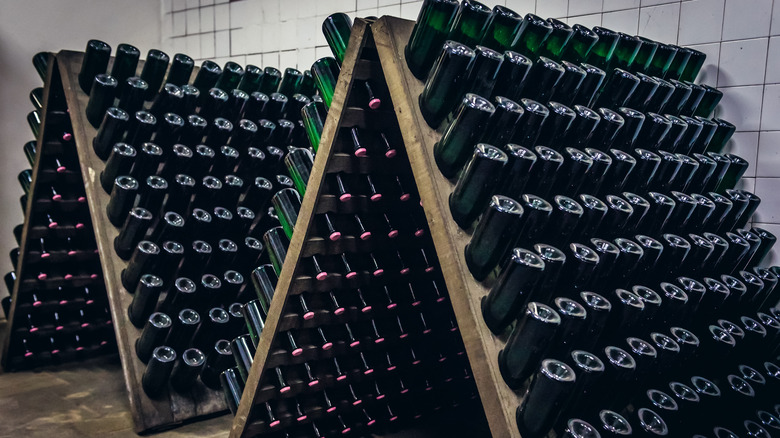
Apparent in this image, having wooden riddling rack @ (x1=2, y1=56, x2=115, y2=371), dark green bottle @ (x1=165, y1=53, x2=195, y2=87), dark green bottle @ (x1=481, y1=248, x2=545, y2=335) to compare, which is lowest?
wooden riddling rack @ (x1=2, y1=56, x2=115, y2=371)

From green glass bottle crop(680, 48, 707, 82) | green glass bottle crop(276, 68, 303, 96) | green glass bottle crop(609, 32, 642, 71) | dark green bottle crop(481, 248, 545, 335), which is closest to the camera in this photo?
dark green bottle crop(481, 248, 545, 335)

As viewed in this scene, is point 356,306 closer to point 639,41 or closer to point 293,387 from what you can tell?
point 293,387

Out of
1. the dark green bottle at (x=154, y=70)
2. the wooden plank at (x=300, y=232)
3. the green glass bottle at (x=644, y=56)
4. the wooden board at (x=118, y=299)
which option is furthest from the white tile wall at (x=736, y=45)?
the wooden board at (x=118, y=299)

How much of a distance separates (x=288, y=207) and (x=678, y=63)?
1385 mm

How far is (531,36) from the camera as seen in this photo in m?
1.36

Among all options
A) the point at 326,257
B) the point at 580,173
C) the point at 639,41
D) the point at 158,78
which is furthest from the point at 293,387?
the point at 639,41

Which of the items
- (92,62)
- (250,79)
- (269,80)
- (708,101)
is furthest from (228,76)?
(708,101)

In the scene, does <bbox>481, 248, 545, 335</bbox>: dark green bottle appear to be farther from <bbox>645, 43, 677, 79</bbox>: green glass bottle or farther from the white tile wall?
the white tile wall

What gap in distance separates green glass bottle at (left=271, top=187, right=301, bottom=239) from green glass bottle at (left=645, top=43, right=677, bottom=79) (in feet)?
3.94

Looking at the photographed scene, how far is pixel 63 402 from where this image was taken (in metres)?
2.12

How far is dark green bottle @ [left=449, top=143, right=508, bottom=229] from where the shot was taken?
3.57 feet

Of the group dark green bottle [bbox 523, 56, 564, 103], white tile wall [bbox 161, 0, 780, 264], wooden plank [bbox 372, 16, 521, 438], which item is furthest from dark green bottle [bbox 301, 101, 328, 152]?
white tile wall [bbox 161, 0, 780, 264]

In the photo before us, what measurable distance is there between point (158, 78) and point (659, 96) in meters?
1.74

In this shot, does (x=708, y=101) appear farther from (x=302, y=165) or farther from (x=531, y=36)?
(x=302, y=165)
